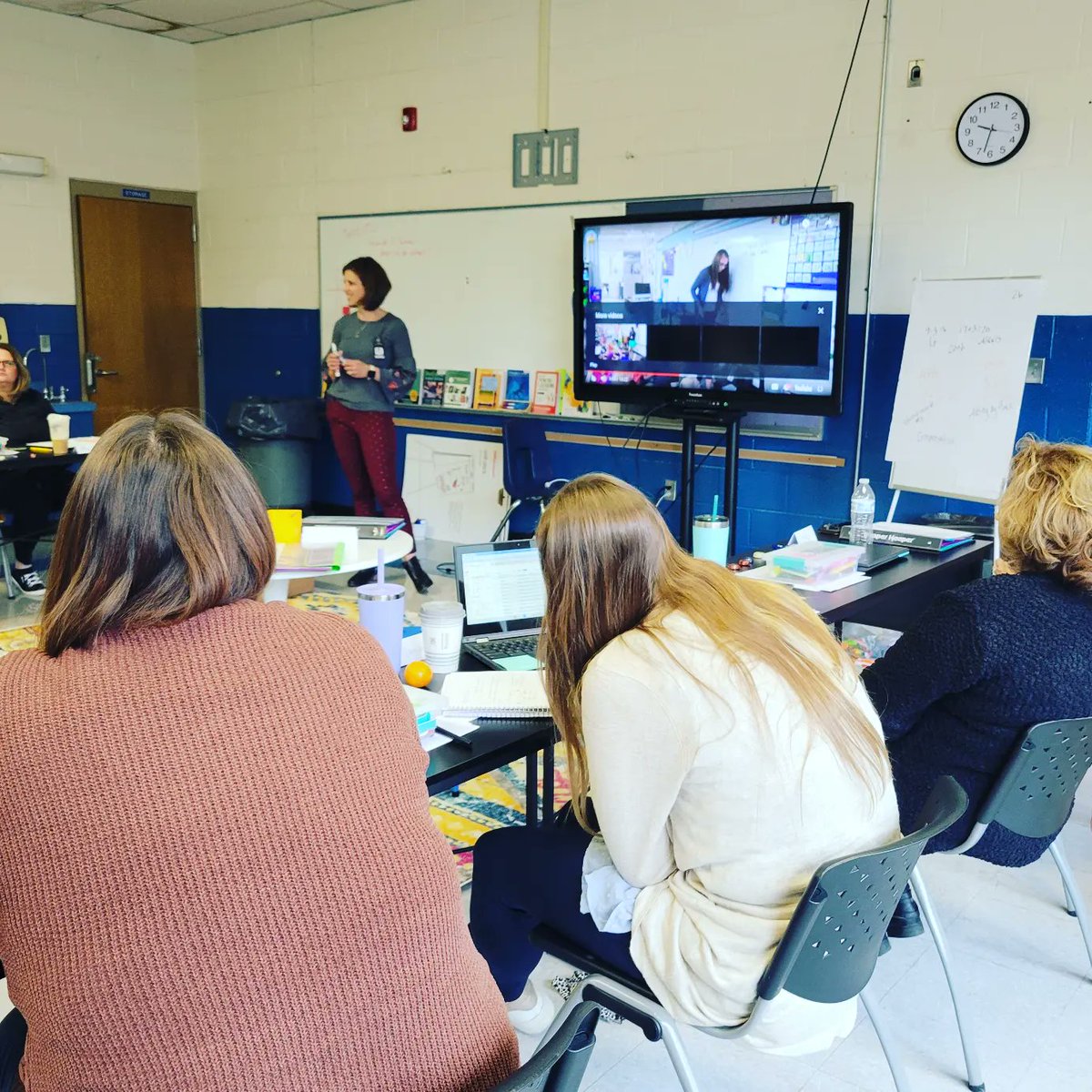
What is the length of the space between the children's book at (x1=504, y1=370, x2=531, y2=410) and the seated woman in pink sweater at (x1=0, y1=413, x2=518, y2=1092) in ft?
15.9

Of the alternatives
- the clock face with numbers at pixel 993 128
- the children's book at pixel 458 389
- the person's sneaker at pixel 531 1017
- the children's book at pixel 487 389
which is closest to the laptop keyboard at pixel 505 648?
the person's sneaker at pixel 531 1017

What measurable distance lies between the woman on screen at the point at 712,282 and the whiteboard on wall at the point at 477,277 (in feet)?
2.54

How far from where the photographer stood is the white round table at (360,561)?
2.83 m

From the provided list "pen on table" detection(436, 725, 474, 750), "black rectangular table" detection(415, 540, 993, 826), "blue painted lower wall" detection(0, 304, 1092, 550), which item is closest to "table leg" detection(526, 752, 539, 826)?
"black rectangular table" detection(415, 540, 993, 826)

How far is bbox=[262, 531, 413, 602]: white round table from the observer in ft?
9.29

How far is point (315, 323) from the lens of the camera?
6.90 meters

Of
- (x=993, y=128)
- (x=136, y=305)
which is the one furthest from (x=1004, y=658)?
(x=136, y=305)

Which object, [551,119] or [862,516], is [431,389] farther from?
[862,516]

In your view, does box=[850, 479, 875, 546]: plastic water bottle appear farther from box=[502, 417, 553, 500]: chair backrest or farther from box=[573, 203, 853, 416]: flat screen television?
box=[502, 417, 553, 500]: chair backrest

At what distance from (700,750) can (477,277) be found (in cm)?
492

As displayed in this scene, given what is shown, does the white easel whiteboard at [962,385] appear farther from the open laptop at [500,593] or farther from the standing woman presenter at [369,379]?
the standing woman presenter at [369,379]

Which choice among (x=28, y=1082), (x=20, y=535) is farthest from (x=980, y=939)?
(x=20, y=535)

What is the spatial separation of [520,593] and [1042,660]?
1.09 meters

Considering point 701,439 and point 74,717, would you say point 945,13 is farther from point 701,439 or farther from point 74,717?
point 74,717
